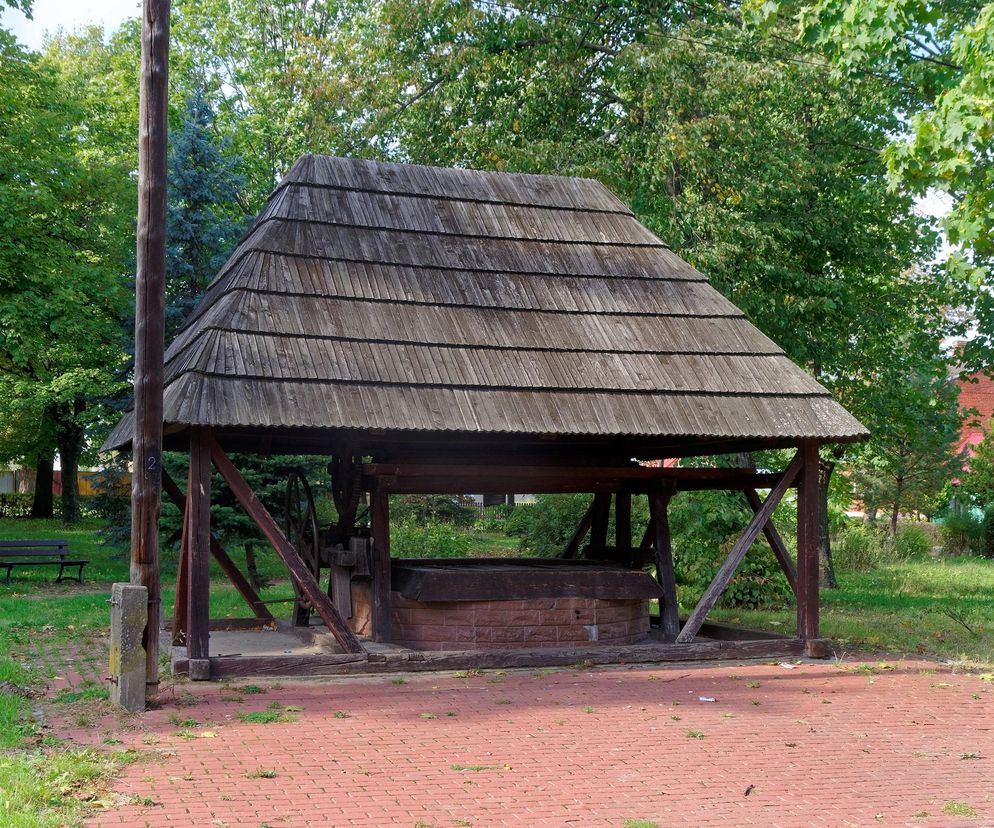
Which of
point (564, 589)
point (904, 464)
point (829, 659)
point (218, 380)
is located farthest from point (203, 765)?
point (904, 464)

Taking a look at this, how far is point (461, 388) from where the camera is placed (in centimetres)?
1079

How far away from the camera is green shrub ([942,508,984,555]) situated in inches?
1199

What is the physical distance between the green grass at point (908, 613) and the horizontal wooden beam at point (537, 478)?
266 cm

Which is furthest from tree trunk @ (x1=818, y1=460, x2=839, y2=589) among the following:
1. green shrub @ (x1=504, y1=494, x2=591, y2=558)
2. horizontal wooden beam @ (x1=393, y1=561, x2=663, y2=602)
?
horizontal wooden beam @ (x1=393, y1=561, x2=663, y2=602)

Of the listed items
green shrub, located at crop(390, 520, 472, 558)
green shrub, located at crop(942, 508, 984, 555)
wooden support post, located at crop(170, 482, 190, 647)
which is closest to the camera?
wooden support post, located at crop(170, 482, 190, 647)

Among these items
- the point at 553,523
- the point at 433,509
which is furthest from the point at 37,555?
the point at 433,509

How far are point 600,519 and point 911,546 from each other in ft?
54.2

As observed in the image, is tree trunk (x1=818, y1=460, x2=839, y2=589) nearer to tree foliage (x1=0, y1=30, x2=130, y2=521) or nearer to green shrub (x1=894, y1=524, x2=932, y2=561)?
green shrub (x1=894, y1=524, x2=932, y2=561)

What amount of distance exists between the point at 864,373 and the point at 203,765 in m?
17.6

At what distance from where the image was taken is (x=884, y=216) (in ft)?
70.7

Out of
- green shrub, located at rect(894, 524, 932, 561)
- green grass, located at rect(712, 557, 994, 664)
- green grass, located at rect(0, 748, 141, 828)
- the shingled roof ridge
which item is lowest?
green grass, located at rect(712, 557, 994, 664)

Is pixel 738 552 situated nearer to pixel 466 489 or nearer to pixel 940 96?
pixel 466 489

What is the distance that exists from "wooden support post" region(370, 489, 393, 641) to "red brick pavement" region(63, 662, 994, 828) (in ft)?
3.54

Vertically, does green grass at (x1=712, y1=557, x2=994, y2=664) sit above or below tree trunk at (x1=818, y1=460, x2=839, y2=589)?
below
